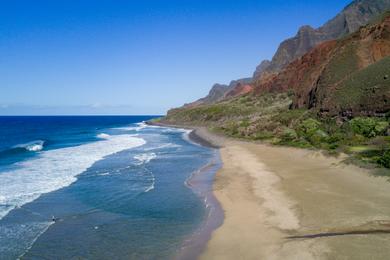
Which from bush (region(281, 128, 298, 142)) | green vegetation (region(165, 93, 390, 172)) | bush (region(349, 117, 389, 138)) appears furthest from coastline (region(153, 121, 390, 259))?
bush (region(281, 128, 298, 142))

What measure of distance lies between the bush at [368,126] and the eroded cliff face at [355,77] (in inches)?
106

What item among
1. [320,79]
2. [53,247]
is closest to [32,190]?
[53,247]

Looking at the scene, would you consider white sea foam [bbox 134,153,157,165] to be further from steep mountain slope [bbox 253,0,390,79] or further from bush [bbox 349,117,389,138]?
steep mountain slope [bbox 253,0,390,79]

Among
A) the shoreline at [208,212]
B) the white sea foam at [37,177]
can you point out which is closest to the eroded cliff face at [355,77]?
the shoreline at [208,212]

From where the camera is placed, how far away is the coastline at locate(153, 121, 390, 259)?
1127 cm

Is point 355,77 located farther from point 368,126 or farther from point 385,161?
point 385,161

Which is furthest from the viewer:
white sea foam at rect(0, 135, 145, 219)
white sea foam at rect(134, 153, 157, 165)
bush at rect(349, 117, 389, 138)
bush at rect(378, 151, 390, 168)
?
white sea foam at rect(134, 153, 157, 165)

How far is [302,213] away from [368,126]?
22660 mm

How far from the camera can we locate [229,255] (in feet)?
37.3

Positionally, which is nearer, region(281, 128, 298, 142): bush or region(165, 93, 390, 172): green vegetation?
region(165, 93, 390, 172): green vegetation

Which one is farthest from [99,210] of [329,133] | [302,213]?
[329,133]

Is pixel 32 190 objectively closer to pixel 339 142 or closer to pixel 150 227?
pixel 150 227

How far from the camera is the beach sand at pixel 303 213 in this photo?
11.3 metres

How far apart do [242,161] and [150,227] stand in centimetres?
1706
